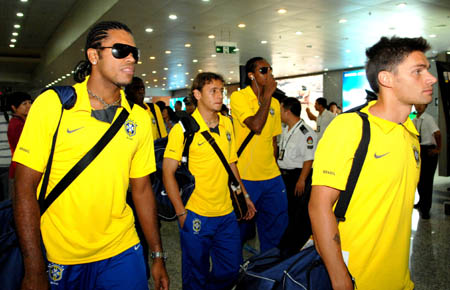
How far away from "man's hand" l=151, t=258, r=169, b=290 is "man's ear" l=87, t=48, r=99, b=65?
1.16 metres

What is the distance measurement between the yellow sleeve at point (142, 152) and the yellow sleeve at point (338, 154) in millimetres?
958

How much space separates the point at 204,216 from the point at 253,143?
1.18 m

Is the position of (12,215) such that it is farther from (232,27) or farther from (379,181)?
(232,27)

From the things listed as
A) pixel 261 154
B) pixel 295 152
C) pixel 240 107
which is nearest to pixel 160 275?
pixel 261 154

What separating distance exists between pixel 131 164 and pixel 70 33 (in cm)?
1459

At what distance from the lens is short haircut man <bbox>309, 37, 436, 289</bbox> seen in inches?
66.7

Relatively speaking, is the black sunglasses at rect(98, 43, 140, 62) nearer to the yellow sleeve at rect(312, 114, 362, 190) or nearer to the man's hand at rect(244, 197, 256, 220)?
the yellow sleeve at rect(312, 114, 362, 190)

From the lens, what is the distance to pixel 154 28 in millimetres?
12539

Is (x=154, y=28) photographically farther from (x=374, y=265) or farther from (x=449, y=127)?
(x=374, y=265)

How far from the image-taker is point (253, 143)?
4.01 m

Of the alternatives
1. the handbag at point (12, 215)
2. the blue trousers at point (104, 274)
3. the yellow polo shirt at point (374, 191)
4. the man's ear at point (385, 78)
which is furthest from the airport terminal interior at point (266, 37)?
the man's ear at point (385, 78)

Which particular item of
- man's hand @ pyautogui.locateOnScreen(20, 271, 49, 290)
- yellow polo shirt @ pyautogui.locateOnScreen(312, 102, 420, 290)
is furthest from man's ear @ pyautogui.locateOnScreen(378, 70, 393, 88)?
man's hand @ pyautogui.locateOnScreen(20, 271, 49, 290)

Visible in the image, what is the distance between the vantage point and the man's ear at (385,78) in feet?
6.08

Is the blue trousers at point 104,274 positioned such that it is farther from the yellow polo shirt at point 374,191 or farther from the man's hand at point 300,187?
the man's hand at point 300,187
